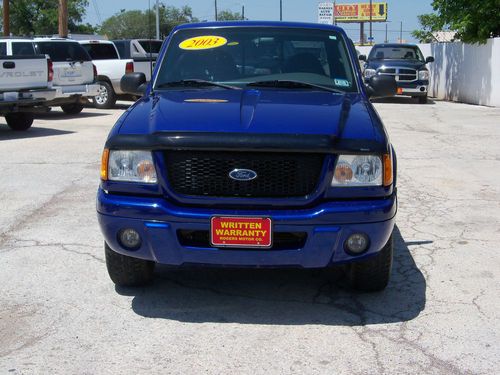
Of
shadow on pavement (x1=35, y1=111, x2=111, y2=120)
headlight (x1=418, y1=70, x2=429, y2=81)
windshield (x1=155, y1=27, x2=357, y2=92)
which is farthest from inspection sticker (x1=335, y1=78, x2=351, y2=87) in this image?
headlight (x1=418, y1=70, x2=429, y2=81)

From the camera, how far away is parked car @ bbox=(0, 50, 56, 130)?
40.2 ft

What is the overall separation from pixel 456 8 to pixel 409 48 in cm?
189

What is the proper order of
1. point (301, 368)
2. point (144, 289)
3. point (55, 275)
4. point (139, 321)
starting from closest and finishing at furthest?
point (301, 368)
point (139, 321)
point (144, 289)
point (55, 275)

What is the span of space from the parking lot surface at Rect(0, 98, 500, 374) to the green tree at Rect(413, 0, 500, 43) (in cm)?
1429

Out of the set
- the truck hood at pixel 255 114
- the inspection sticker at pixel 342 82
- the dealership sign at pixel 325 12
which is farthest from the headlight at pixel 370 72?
the dealership sign at pixel 325 12

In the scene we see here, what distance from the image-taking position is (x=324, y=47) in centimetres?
554

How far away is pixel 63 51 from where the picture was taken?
16.0 m

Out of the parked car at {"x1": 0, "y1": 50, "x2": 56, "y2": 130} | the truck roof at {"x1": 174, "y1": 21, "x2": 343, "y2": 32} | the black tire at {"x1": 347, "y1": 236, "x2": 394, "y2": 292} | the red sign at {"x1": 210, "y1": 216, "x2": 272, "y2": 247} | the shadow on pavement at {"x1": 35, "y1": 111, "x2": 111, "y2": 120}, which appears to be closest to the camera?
the red sign at {"x1": 210, "y1": 216, "x2": 272, "y2": 247}

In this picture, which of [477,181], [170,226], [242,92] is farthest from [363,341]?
[477,181]

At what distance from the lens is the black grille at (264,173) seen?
13.0 ft

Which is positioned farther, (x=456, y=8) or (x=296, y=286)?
(x=456, y=8)

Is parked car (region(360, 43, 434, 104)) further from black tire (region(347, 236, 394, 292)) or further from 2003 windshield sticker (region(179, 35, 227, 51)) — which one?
black tire (region(347, 236, 394, 292))

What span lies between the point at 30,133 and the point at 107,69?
576 cm

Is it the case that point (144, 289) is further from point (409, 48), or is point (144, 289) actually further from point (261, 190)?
point (409, 48)
